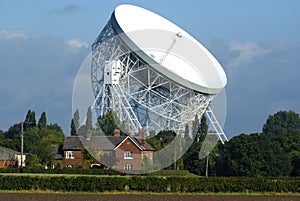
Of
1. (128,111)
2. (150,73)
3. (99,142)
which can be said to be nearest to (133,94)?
(128,111)

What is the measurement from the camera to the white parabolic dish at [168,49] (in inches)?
2149

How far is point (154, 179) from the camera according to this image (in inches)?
1703

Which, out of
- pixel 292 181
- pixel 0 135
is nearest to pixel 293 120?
pixel 0 135

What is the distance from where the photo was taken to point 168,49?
56.0 metres

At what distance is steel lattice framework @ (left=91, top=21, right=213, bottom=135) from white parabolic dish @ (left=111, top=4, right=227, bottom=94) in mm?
1403

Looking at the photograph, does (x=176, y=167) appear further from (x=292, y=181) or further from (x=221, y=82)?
(x=292, y=181)

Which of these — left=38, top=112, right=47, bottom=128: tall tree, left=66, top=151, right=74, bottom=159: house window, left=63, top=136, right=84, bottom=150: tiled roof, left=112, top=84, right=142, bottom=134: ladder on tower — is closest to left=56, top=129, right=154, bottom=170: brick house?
left=63, top=136, right=84, bottom=150: tiled roof

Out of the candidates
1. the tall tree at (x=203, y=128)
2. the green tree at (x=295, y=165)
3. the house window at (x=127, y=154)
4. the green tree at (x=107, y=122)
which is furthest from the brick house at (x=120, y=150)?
the green tree at (x=295, y=165)

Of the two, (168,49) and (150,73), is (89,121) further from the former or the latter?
(168,49)

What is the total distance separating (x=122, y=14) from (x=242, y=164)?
21.6m

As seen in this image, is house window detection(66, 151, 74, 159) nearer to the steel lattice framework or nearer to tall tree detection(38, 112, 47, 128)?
the steel lattice framework

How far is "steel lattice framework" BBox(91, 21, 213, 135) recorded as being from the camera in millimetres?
57969

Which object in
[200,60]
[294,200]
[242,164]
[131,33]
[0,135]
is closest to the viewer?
[294,200]

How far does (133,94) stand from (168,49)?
6002mm
